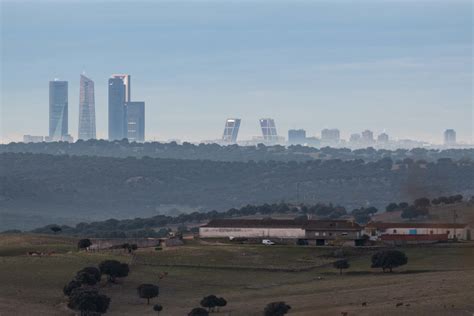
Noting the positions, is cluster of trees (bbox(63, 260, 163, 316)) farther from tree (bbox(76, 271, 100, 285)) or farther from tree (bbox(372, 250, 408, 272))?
tree (bbox(372, 250, 408, 272))

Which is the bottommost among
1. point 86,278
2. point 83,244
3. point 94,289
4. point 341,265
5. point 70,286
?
point 94,289

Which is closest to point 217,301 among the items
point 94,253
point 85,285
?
point 85,285

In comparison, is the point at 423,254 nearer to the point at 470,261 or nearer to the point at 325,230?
the point at 470,261

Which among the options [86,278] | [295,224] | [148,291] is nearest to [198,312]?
[148,291]

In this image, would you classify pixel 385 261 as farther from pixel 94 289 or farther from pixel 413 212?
pixel 413 212

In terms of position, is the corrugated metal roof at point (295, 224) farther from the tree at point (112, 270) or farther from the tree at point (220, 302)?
the tree at point (220, 302)

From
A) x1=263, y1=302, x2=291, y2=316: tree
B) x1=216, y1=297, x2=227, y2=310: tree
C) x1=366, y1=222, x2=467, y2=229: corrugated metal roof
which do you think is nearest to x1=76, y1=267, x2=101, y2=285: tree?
x1=216, y1=297, x2=227, y2=310: tree
